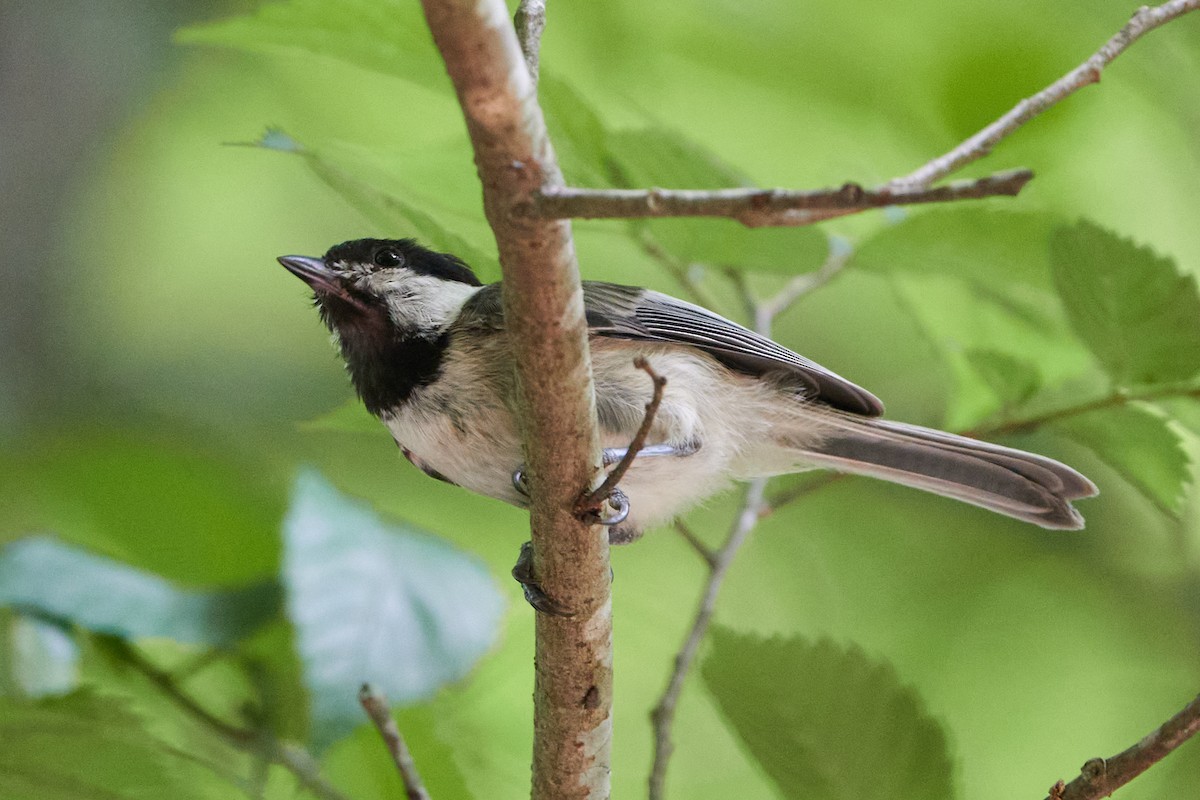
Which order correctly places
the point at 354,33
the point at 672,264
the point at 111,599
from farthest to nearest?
the point at 672,264
the point at 111,599
the point at 354,33

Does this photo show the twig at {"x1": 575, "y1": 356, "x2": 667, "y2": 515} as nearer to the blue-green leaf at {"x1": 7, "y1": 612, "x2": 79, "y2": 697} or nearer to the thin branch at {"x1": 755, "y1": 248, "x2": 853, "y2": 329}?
the thin branch at {"x1": 755, "y1": 248, "x2": 853, "y2": 329}

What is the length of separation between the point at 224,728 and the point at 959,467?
4.43ft

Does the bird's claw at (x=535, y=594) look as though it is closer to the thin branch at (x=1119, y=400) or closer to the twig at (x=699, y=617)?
the twig at (x=699, y=617)

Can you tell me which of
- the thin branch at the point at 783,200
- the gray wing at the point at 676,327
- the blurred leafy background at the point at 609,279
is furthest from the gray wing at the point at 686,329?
the thin branch at the point at 783,200

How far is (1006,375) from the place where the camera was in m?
1.92

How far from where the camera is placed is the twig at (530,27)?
1.44 metres

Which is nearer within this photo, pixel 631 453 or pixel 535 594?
pixel 631 453

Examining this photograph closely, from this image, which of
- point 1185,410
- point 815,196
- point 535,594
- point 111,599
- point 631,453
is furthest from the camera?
point 111,599

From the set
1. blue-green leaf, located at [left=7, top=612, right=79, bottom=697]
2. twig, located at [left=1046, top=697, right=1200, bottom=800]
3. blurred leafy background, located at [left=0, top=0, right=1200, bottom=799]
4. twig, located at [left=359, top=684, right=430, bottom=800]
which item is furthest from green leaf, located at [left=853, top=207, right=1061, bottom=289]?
blue-green leaf, located at [left=7, top=612, right=79, bottom=697]

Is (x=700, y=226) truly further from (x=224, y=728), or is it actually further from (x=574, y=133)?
(x=224, y=728)

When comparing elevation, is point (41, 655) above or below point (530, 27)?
below

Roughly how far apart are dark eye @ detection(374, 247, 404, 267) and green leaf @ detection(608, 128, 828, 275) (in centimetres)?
45

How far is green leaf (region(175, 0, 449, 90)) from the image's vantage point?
162 cm

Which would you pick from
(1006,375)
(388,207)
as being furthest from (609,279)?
(388,207)
